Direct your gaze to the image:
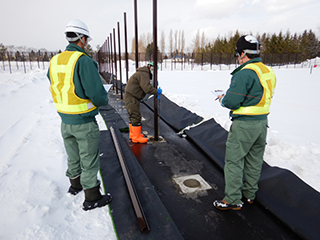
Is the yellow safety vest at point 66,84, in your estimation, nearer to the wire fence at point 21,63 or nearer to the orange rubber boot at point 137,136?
the orange rubber boot at point 137,136

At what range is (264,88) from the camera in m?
2.14

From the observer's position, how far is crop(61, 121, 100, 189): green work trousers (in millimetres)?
2205

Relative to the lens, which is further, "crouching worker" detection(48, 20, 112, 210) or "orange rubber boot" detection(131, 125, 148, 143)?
"orange rubber boot" detection(131, 125, 148, 143)

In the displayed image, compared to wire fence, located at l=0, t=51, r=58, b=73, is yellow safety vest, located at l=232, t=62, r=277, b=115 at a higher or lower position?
lower

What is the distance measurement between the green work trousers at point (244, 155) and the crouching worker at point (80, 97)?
1.46 metres

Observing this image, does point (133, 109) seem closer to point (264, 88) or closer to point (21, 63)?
Result: point (264, 88)

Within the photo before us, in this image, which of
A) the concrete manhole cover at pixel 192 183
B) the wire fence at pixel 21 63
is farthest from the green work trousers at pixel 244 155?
the wire fence at pixel 21 63

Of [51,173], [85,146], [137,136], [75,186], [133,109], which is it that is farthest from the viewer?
[137,136]

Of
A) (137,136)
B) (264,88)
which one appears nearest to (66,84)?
(264,88)

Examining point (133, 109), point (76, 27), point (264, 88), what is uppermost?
point (76, 27)

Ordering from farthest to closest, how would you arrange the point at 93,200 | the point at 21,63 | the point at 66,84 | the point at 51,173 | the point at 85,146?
the point at 21,63, the point at 51,173, the point at 93,200, the point at 85,146, the point at 66,84

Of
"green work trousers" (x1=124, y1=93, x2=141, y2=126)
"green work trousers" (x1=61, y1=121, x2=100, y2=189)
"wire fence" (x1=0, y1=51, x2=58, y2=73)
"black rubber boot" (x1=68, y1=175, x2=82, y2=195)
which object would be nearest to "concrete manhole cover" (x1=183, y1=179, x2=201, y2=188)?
"green work trousers" (x1=61, y1=121, x2=100, y2=189)

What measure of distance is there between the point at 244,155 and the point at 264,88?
29.6 inches

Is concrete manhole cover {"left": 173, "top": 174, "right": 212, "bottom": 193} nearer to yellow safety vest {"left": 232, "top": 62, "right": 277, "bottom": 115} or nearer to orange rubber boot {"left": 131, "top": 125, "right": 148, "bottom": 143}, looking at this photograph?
yellow safety vest {"left": 232, "top": 62, "right": 277, "bottom": 115}
